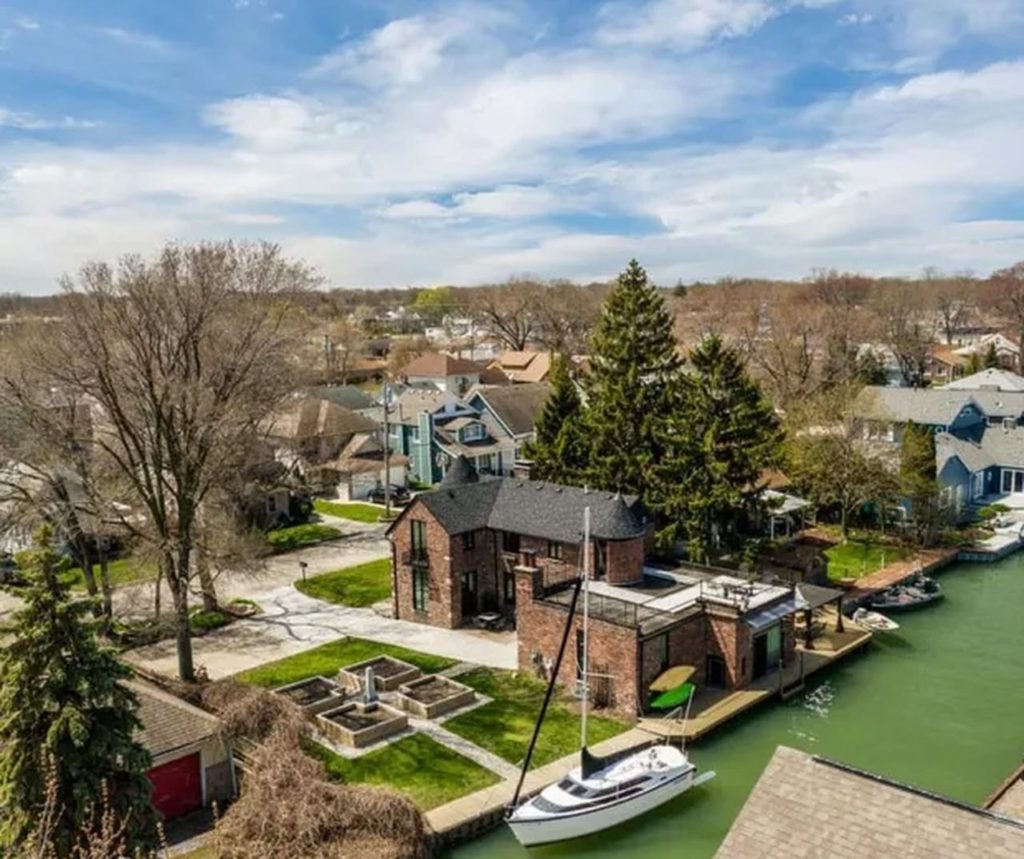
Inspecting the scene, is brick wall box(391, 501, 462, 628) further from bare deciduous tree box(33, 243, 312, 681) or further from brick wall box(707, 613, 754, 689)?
brick wall box(707, 613, 754, 689)

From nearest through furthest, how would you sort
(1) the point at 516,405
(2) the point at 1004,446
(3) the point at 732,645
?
(3) the point at 732,645, (2) the point at 1004,446, (1) the point at 516,405

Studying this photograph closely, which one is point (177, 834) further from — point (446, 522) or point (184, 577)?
point (446, 522)

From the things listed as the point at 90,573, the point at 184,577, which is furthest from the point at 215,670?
the point at 90,573

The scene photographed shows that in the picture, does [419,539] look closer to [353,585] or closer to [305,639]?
[305,639]

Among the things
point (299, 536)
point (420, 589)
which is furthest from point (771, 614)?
point (299, 536)

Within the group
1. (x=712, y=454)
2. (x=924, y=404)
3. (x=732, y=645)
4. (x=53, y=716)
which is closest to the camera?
(x=53, y=716)

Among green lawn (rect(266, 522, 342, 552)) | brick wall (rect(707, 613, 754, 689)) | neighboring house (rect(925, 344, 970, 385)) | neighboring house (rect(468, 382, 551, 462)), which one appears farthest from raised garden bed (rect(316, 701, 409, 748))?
neighboring house (rect(925, 344, 970, 385))

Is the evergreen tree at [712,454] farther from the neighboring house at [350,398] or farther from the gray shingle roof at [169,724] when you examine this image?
the neighboring house at [350,398]
